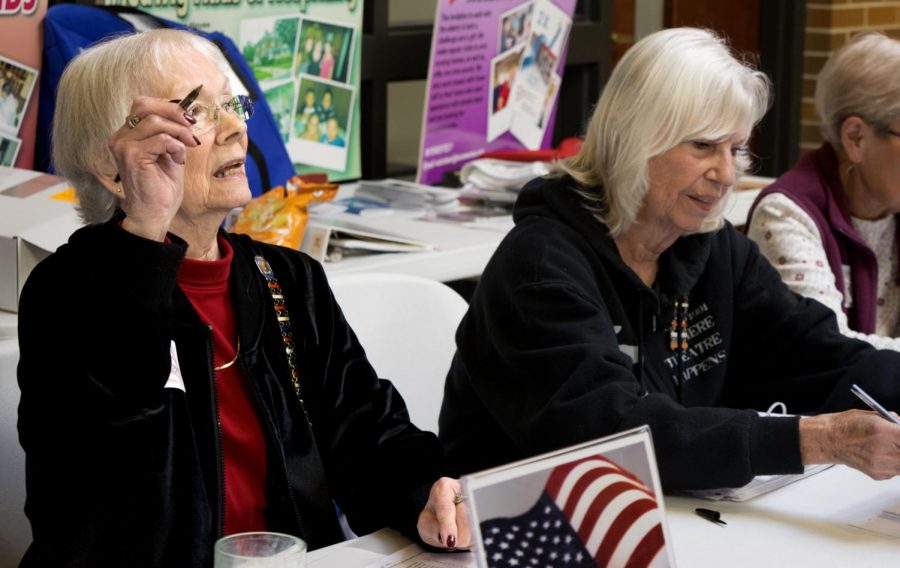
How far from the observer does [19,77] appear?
284cm

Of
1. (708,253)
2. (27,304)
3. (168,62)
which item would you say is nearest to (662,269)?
(708,253)

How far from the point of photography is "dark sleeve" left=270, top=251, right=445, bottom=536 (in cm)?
170

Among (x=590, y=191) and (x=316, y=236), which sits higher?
(x=590, y=191)

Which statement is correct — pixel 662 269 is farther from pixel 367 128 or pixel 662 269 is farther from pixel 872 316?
pixel 367 128

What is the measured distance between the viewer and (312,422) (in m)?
1.77

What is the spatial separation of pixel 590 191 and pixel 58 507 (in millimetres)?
961

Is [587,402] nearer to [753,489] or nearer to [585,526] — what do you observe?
[753,489]

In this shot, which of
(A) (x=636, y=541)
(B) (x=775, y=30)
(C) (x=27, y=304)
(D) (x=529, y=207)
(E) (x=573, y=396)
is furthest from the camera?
(B) (x=775, y=30)

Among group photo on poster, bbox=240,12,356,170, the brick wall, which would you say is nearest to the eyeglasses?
group photo on poster, bbox=240,12,356,170

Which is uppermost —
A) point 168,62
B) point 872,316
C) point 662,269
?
point 168,62

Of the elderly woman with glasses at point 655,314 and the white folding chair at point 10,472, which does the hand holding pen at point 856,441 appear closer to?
the elderly woman with glasses at point 655,314

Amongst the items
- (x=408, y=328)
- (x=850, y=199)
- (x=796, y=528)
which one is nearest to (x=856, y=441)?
(x=796, y=528)

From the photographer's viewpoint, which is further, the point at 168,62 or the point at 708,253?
the point at 708,253

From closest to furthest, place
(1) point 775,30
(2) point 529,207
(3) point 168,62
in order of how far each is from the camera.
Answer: (3) point 168,62 < (2) point 529,207 < (1) point 775,30
